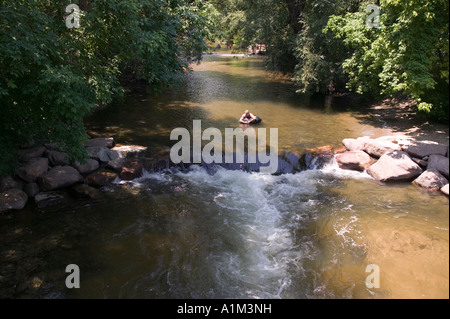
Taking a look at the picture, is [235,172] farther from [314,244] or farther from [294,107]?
[294,107]

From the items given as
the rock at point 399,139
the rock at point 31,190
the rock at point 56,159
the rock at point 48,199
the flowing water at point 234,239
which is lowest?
the flowing water at point 234,239

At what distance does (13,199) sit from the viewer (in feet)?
28.9

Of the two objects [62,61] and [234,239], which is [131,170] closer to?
[62,61]

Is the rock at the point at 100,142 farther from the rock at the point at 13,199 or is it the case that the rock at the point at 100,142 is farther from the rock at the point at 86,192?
the rock at the point at 13,199

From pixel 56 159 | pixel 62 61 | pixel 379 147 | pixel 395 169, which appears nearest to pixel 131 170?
pixel 56 159

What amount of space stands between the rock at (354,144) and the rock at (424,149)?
4.62 feet

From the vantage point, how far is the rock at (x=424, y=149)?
35.8 feet

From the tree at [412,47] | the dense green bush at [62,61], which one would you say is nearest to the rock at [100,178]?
the dense green bush at [62,61]

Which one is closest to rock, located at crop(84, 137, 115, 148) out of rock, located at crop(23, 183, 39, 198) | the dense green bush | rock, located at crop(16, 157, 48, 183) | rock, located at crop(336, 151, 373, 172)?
the dense green bush

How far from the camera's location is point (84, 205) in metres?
9.21

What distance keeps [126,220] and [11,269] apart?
2.66m

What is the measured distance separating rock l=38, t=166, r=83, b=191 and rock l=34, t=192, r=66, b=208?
27cm

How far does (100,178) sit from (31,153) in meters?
2.33
